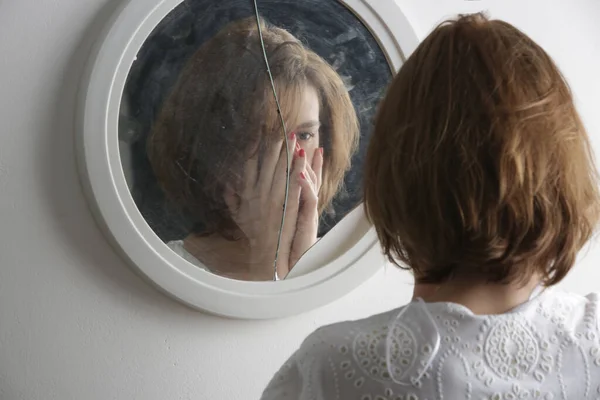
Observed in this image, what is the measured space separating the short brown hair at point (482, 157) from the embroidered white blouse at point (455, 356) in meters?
0.05

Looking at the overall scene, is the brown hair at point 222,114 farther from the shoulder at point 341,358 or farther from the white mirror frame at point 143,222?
the shoulder at point 341,358

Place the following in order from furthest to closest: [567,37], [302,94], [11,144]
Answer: [567,37] < [302,94] < [11,144]

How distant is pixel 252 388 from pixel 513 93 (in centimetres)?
72

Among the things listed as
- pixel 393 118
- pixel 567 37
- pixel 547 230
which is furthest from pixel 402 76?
pixel 567 37

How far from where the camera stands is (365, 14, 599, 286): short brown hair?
70 centimetres

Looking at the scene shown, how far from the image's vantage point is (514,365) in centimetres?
73

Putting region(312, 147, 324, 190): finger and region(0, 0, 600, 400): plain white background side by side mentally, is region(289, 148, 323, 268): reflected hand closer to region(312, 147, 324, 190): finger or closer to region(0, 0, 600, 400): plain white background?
region(312, 147, 324, 190): finger

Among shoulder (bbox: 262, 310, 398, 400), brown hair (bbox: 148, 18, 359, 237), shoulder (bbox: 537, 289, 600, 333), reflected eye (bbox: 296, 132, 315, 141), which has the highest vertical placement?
brown hair (bbox: 148, 18, 359, 237)

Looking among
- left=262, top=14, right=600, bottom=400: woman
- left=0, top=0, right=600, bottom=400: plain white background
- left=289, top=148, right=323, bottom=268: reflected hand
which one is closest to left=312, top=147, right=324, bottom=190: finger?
left=289, top=148, right=323, bottom=268: reflected hand

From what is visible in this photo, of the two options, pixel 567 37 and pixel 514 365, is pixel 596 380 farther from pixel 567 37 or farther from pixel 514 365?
pixel 567 37

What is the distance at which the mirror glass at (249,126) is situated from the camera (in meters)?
1.12

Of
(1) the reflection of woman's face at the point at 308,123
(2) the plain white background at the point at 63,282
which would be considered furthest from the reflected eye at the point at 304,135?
(2) the plain white background at the point at 63,282

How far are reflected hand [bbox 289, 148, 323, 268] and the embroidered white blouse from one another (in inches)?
18.9

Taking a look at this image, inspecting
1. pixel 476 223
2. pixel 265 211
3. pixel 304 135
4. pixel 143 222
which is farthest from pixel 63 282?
pixel 476 223
